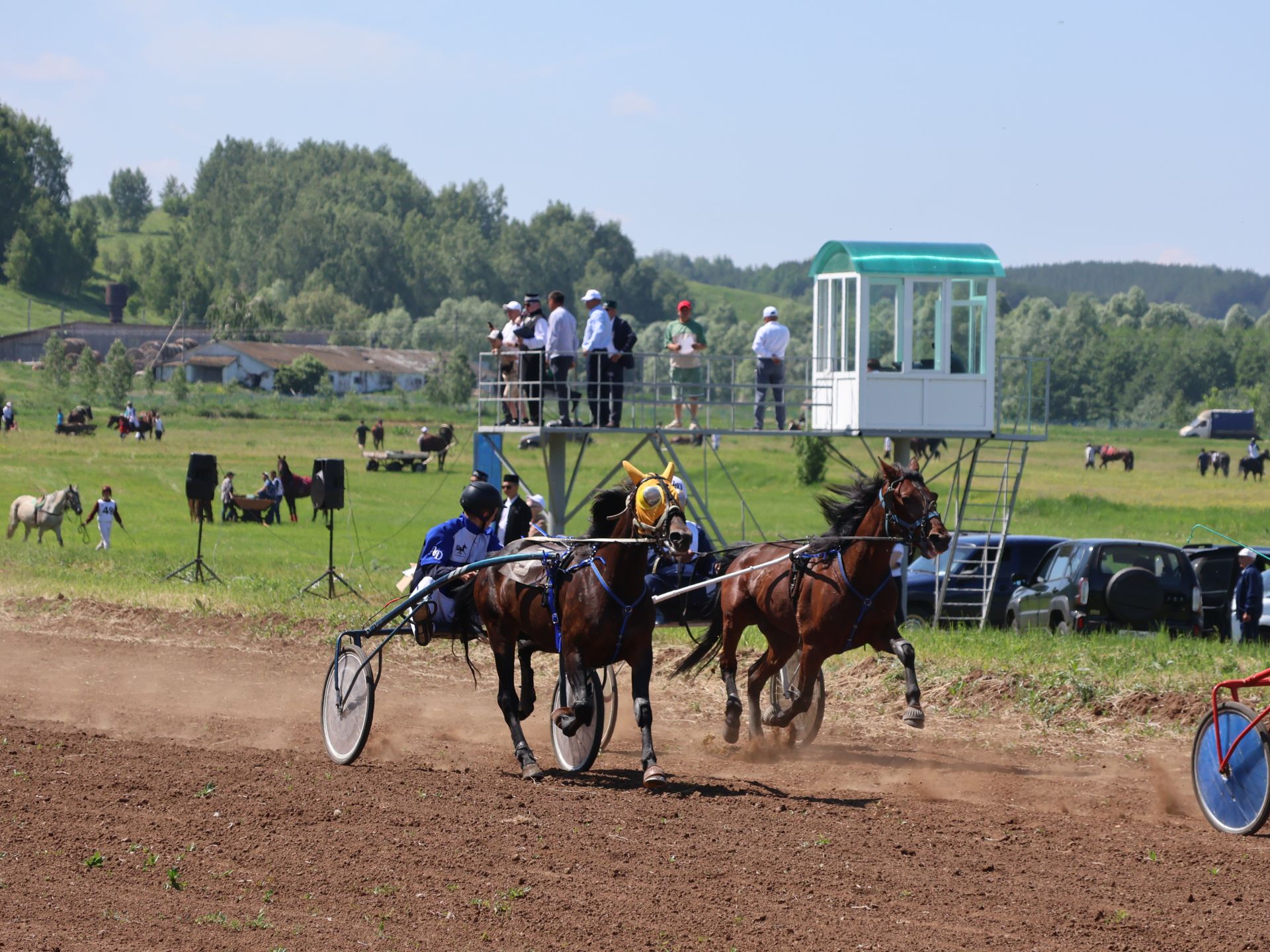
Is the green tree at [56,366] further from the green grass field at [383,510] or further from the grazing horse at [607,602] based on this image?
the grazing horse at [607,602]

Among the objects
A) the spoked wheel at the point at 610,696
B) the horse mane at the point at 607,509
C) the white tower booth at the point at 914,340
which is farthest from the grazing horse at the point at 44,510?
the horse mane at the point at 607,509

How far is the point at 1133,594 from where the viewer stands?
Answer: 17688mm

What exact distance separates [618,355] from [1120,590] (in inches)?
281

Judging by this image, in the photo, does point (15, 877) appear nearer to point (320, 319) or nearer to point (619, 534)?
point (619, 534)

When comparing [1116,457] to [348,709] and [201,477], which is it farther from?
[348,709]

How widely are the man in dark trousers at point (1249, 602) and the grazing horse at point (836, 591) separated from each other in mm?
A: 7080

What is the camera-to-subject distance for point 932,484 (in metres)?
45.4

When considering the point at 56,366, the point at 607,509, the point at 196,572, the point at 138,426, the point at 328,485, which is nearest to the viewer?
the point at 607,509

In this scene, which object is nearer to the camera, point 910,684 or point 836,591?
point 910,684

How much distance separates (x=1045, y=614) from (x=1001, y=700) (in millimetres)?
5026

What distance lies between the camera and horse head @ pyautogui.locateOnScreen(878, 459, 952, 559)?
11.1 metres

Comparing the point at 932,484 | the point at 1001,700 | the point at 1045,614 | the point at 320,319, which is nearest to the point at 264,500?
the point at 932,484

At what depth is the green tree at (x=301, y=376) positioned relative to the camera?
343 ft

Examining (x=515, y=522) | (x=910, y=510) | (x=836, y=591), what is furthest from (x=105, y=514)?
(x=910, y=510)
